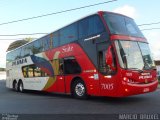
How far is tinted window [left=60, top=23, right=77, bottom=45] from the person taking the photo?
14581 millimetres

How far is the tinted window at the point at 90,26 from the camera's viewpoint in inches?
498

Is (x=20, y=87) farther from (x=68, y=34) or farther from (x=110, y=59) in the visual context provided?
(x=110, y=59)

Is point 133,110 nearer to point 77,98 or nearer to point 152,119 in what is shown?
point 152,119

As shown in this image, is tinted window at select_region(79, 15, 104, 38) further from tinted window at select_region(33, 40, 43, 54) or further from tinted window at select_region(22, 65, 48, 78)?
tinted window at select_region(33, 40, 43, 54)

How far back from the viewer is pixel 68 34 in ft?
49.9

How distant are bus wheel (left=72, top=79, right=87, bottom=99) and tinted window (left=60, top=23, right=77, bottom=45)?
221 cm

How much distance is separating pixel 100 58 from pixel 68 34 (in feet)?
11.0

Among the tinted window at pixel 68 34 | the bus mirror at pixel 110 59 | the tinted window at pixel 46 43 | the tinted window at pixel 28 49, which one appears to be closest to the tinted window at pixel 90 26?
the tinted window at pixel 68 34

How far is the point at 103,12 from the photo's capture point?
12.6 meters

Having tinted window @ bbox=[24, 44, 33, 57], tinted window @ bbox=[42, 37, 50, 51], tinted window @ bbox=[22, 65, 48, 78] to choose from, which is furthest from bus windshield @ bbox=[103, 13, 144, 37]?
tinted window @ bbox=[24, 44, 33, 57]

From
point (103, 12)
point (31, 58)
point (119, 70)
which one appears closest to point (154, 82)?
point (119, 70)

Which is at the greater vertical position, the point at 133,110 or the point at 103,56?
the point at 103,56

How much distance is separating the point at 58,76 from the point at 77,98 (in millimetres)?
2271

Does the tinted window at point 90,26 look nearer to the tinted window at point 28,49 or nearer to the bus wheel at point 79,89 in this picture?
the bus wheel at point 79,89
